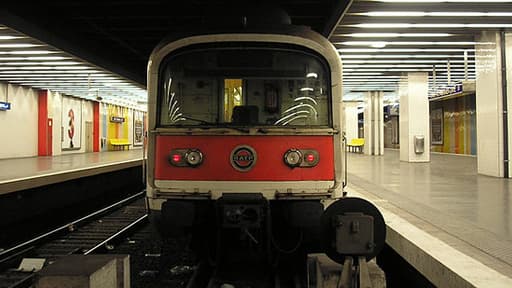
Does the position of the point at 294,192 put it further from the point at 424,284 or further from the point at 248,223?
the point at 424,284

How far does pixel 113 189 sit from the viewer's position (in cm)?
1457

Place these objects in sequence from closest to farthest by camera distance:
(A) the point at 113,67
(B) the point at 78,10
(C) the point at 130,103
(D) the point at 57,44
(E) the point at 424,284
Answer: (E) the point at 424,284 → (B) the point at 78,10 → (D) the point at 57,44 → (A) the point at 113,67 → (C) the point at 130,103

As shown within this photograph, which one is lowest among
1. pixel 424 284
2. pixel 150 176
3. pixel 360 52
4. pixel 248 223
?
pixel 424 284

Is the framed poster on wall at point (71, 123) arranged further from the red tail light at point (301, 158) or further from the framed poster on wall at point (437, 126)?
the framed poster on wall at point (437, 126)

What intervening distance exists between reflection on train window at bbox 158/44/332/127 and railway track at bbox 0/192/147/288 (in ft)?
9.66

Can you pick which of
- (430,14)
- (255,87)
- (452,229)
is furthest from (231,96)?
(430,14)

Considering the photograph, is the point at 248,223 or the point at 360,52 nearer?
the point at 248,223

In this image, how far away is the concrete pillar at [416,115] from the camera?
57.8 feet

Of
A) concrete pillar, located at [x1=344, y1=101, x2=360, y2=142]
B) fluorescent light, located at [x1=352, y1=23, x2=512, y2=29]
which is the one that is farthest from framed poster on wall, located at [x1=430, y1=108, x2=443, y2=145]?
fluorescent light, located at [x1=352, y1=23, x2=512, y2=29]

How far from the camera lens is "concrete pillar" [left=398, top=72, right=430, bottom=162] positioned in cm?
1761

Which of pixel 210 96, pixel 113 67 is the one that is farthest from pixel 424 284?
pixel 113 67

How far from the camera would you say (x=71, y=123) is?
25016 millimetres

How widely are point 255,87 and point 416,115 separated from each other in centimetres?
1468

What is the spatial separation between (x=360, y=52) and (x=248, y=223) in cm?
1057
